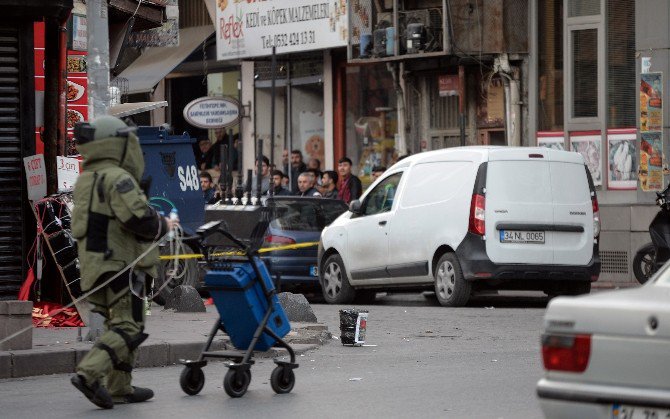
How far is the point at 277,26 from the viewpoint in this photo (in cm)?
3191

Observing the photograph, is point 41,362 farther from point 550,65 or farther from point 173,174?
point 550,65

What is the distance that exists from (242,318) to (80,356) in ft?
7.89

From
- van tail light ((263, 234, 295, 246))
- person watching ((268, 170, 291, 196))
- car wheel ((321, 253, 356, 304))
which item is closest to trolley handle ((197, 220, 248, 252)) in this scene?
car wheel ((321, 253, 356, 304))

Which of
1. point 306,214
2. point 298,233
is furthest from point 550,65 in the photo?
point 298,233

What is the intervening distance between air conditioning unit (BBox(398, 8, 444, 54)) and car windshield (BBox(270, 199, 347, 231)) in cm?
524

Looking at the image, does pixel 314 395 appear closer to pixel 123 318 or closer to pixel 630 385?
pixel 123 318

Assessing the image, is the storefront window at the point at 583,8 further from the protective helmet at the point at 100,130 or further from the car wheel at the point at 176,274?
the protective helmet at the point at 100,130

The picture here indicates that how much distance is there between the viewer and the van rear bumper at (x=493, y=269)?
58.5 ft

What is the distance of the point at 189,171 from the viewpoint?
1981cm

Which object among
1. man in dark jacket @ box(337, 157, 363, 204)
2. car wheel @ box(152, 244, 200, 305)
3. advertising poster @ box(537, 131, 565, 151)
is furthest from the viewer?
man in dark jacket @ box(337, 157, 363, 204)

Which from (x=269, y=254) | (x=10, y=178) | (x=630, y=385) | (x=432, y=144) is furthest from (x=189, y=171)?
(x=630, y=385)

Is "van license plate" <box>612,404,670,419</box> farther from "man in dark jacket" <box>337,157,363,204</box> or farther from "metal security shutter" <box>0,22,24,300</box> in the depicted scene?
"man in dark jacket" <box>337,157,363,204</box>

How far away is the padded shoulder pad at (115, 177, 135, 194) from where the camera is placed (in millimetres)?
9758

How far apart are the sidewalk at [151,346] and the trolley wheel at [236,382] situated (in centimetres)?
235
